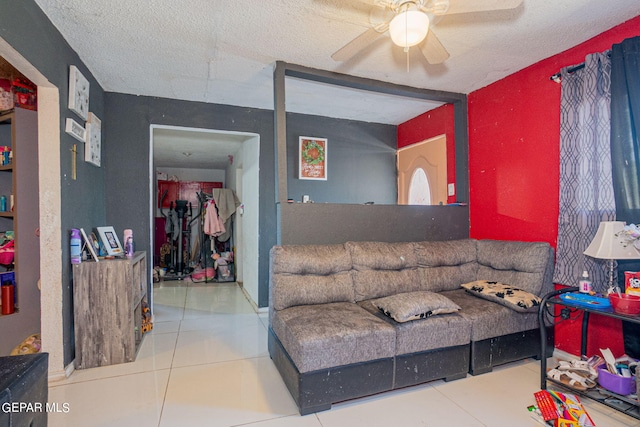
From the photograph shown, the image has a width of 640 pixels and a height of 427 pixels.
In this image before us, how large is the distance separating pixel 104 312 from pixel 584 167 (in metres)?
3.77

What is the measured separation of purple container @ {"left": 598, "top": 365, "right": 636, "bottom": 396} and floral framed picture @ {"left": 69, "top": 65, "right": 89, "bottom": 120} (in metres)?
4.00

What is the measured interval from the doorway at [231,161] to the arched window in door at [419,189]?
2.09 meters

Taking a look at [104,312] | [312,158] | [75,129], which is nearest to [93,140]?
[75,129]

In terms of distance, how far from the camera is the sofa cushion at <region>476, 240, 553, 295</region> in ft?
8.05

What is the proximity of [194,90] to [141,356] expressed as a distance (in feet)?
8.32

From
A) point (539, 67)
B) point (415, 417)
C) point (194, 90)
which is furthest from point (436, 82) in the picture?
point (415, 417)

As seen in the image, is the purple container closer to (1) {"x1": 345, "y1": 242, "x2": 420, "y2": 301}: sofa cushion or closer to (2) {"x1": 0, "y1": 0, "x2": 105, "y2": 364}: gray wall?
(1) {"x1": 345, "y1": 242, "x2": 420, "y2": 301}: sofa cushion

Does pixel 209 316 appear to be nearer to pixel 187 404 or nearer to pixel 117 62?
pixel 187 404

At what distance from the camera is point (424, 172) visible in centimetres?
411

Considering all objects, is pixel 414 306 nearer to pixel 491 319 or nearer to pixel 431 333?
pixel 431 333

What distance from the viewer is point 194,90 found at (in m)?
3.24

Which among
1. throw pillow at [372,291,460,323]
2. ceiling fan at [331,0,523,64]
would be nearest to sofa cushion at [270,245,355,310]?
throw pillow at [372,291,460,323]

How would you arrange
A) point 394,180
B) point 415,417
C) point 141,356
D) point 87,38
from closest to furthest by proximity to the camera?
point 415,417 → point 87,38 → point 141,356 → point 394,180

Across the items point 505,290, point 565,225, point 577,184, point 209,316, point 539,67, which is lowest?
point 209,316
